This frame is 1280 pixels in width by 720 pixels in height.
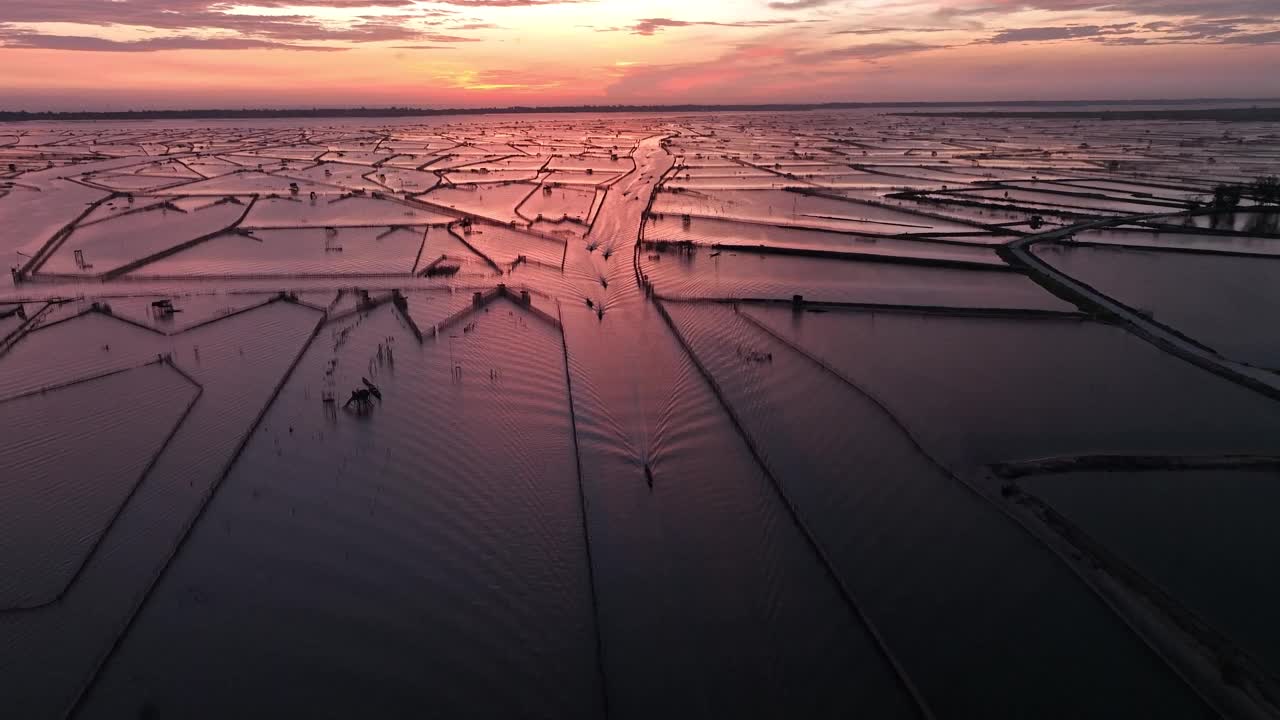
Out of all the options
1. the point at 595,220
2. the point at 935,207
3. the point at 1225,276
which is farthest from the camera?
the point at 935,207

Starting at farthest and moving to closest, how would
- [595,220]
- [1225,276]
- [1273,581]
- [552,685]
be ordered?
[595,220] → [1225,276] → [1273,581] → [552,685]

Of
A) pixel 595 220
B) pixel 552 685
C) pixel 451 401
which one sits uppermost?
pixel 595 220

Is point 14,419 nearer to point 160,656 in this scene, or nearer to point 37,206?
point 160,656

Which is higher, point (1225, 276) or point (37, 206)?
point (37, 206)

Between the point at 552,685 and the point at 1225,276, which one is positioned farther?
the point at 1225,276

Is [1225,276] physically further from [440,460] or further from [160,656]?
[160,656]

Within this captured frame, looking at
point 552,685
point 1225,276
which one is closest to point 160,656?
point 552,685
